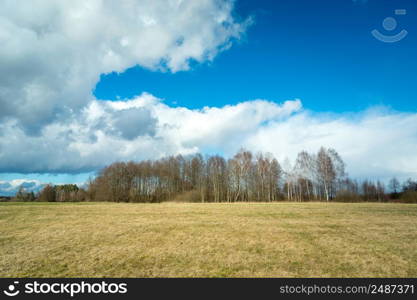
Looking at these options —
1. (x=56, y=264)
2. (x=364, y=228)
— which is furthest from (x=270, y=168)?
(x=56, y=264)

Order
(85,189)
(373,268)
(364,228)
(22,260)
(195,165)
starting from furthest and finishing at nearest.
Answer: (85,189) < (195,165) < (364,228) < (22,260) < (373,268)

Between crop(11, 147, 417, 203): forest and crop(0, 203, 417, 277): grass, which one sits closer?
crop(0, 203, 417, 277): grass

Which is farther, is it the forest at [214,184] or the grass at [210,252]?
the forest at [214,184]

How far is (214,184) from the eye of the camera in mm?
75062

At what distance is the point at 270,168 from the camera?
245 feet

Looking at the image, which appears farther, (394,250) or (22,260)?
(394,250)

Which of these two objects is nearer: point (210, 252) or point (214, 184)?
point (210, 252)

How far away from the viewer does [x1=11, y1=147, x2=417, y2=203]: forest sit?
236 feet

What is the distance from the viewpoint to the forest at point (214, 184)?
72.1 meters

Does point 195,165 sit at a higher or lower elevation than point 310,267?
higher

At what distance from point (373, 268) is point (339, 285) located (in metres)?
2.23

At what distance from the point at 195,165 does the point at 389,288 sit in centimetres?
7715

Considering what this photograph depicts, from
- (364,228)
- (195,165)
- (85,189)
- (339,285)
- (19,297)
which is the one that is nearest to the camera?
(19,297)

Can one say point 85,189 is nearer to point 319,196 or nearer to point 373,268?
point 319,196
